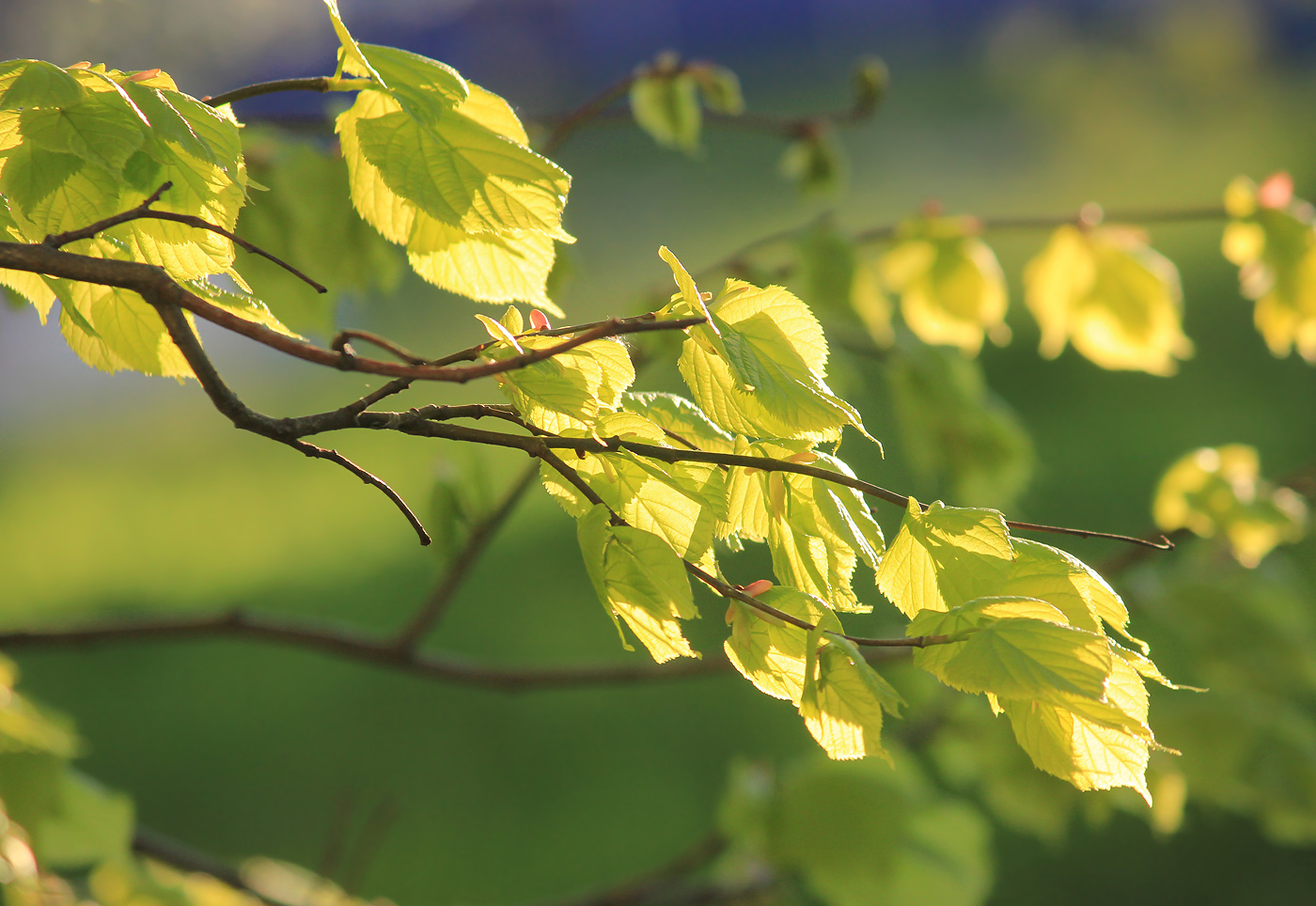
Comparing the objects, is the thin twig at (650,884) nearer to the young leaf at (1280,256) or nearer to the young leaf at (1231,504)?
the young leaf at (1231,504)

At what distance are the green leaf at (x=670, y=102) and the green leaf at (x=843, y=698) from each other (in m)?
0.70

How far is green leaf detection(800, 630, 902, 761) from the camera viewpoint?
32cm

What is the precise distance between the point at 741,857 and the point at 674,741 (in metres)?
1.03

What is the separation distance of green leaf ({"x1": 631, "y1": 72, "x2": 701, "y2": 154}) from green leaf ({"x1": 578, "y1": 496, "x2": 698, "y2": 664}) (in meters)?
0.66

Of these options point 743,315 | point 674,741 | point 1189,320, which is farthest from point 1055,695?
point 1189,320

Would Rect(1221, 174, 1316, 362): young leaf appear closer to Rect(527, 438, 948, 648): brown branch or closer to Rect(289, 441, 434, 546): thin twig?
Rect(527, 438, 948, 648): brown branch

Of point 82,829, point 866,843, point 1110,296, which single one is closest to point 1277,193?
point 1110,296

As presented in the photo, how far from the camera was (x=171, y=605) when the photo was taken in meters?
3.07

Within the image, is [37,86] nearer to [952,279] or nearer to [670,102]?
[670,102]

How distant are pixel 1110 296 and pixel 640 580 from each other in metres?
0.83

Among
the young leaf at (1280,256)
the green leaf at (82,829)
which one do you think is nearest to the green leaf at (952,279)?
the young leaf at (1280,256)

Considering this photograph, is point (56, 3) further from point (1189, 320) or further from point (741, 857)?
point (1189, 320)

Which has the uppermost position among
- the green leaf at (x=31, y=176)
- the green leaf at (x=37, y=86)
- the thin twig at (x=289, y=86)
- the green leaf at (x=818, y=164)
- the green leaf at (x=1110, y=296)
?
the green leaf at (x=37, y=86)

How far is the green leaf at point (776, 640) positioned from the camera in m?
0.35
